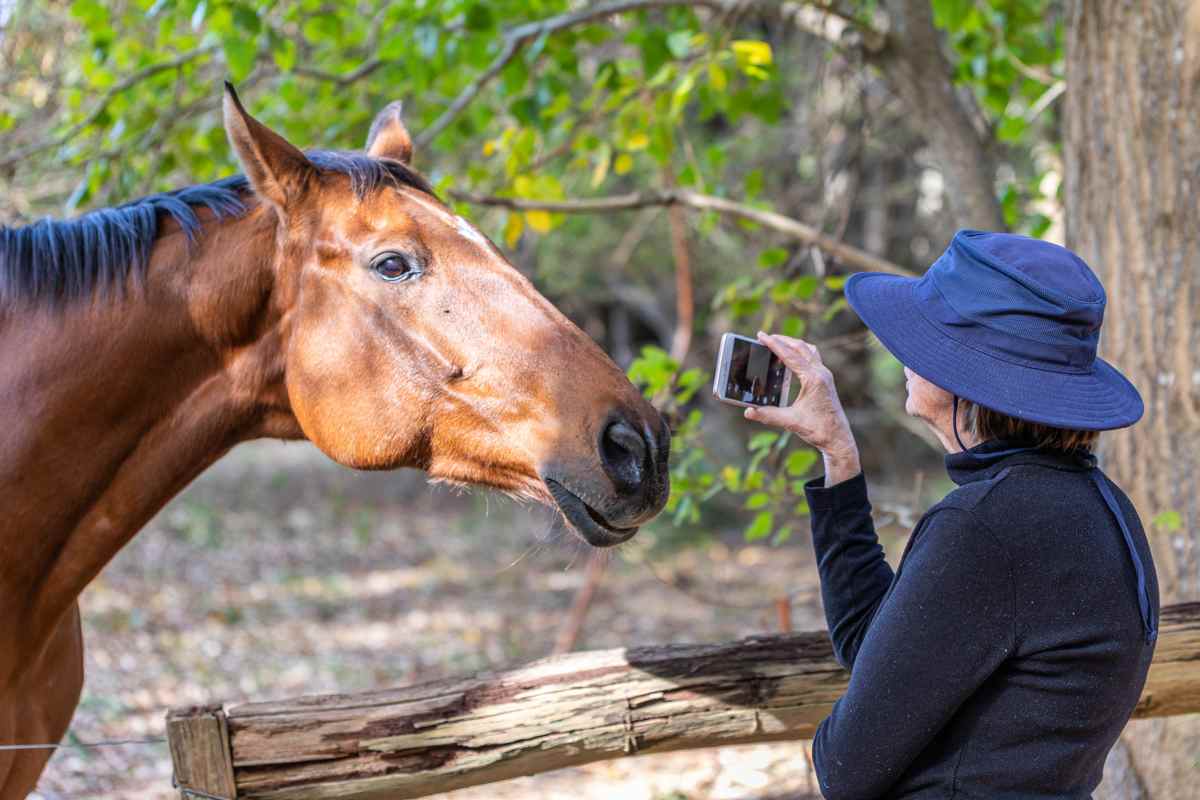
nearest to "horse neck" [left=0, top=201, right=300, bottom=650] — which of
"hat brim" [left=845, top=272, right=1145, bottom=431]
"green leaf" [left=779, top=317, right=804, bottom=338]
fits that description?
"hat brim" [left=845, top=272, right=1145, bottom=431]

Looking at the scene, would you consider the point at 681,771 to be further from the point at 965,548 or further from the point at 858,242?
the point at 858,242

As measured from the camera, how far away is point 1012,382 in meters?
1.64

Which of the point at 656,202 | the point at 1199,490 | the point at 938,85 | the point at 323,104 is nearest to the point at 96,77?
the point at 323,104

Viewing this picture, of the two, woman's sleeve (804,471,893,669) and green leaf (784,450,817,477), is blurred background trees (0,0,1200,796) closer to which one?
green leaf (784,450,817,477)

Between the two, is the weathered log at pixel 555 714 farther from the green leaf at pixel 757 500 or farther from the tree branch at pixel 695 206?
the tree branch at pixel 695 206

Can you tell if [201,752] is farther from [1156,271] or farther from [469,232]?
[1156,271]

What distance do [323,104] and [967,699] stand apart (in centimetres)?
415

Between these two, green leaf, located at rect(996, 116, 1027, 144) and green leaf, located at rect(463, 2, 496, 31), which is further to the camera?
green leaf, located at rect(996, 116, 1027, 144)

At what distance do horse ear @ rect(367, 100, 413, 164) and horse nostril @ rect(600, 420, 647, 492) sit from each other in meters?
1.11

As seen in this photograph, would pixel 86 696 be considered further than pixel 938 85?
Yes

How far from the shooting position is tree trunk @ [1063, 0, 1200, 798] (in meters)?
3.23

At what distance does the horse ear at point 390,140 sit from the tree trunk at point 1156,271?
2284mm

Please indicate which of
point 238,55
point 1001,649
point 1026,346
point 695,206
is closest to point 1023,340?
point 1026,346

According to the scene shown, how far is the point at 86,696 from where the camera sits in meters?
6.52
